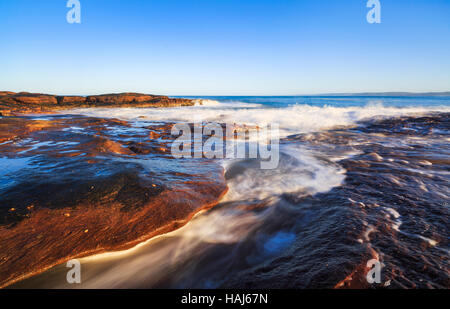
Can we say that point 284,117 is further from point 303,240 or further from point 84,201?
point 84,201

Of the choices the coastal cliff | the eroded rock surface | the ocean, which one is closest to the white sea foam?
the coastal cliff

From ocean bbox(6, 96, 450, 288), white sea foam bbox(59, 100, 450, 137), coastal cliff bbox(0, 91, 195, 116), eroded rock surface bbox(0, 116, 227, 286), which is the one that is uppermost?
coastal cliff bbox(0, 91, 195, 116)

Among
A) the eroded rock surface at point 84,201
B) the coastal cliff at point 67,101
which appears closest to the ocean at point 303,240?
the eroded rock surface at point 84,201

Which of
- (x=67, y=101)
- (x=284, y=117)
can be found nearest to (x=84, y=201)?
(x=284, y=117)

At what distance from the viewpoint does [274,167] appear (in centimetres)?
462

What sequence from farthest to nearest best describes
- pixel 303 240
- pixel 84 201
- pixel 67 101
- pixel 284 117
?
1. pixel 67 101
2. pixel 284 117
3. pixel 84 201
4. pixel 303 240

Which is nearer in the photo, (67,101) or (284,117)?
(284,117)

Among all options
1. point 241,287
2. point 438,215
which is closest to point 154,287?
point 241,287

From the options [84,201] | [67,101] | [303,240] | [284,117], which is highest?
[67,101]

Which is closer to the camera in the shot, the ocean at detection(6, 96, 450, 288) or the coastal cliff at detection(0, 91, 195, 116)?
the ocean at detection(6, 96, 450, 288)

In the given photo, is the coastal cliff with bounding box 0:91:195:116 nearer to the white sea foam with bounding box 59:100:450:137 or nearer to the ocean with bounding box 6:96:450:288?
the white sea foam with bounding box 59:100:450:137

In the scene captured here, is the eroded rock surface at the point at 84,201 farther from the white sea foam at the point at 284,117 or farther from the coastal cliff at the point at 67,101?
the coastal cliff at the point at 67,101
